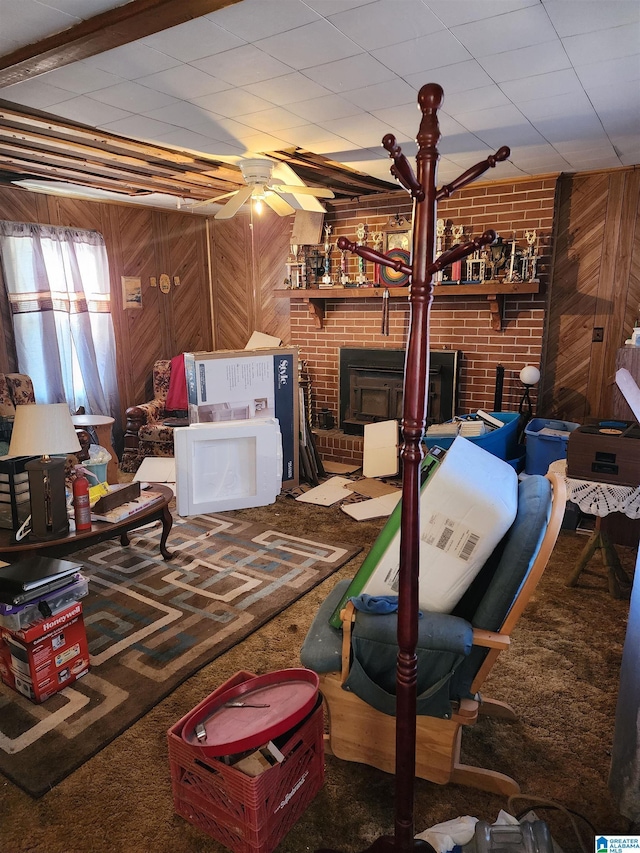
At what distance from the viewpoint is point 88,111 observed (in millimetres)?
2812

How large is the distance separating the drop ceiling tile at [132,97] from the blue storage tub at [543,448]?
3009mm

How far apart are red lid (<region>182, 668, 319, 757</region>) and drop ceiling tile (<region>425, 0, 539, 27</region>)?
214cm

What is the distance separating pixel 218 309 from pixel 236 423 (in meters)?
2.84

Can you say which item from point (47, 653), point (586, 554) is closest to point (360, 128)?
point (586, 554)

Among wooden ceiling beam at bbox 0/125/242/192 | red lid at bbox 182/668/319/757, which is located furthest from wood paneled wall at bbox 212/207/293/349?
red lid at bbox 182/668/319/757

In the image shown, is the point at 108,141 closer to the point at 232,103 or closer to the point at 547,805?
the point at 232,103

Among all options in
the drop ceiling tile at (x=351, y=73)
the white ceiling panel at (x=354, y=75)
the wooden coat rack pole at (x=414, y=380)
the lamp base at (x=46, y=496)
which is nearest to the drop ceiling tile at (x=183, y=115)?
the white ceiling panel at (x=354, y=75)

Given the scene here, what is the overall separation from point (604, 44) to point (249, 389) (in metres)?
Result: 2.90

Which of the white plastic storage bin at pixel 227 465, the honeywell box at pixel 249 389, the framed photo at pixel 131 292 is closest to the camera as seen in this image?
the white plastic storage bin at pixel 227 465

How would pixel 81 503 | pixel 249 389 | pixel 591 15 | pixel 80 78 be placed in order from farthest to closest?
pixel 249 389
pixel 81 503
pixel 80 78
pixel 591 15

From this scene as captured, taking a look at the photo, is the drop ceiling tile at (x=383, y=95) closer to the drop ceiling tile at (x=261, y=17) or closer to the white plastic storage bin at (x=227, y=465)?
the drop ceiling tile at (x=261, y=17)

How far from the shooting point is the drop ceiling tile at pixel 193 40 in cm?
188

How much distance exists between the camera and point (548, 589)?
300cm

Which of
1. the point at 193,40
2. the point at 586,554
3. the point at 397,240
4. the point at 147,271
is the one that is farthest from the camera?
the point at 147,271
